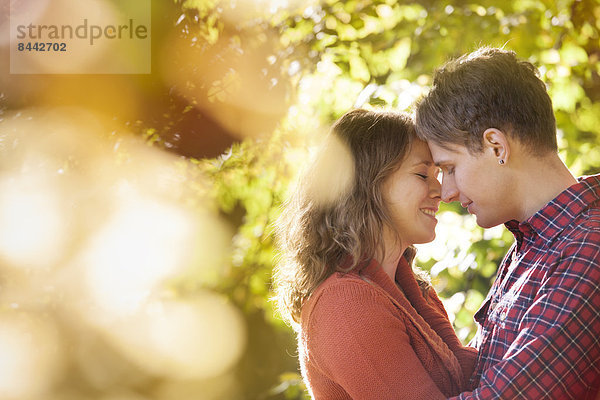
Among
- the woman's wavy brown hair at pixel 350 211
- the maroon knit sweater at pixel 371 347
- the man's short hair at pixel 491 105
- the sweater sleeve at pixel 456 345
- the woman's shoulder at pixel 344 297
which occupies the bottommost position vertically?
the sweater sleeve at pixel 456 345

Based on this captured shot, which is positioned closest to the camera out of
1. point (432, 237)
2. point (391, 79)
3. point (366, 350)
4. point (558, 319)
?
point (558, 319)

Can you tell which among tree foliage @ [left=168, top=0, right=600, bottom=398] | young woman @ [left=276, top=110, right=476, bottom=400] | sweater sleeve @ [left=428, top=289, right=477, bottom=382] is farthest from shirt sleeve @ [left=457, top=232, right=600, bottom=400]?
tree foliage @ [left=168, top=0, right=600, bottom=398]

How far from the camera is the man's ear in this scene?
1667 millimetres

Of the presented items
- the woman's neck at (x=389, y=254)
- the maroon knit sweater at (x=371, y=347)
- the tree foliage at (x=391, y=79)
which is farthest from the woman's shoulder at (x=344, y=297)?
the tree foliage at (x=391, y=79)

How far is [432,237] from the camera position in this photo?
6.28 ft

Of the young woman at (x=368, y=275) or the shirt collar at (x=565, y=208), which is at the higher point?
the shirt collar at (x=565, y=208)

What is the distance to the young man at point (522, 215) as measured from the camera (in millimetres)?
1426

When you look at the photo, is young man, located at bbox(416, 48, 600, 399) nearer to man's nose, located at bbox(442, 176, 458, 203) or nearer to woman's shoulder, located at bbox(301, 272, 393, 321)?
man's nose, located at bbox(442, 176, 458, 203)

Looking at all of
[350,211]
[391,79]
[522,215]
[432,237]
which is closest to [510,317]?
[522,215]

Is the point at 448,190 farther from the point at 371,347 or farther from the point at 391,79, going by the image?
the point at 391,79

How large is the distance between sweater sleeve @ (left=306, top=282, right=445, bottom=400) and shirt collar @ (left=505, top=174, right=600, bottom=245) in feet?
1.37

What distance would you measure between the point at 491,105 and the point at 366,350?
0.68 m

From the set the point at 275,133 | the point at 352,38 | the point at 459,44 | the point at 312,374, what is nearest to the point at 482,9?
the point at 459,44

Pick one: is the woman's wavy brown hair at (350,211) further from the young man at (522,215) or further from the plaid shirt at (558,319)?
the plaid shirt at (558,319)
